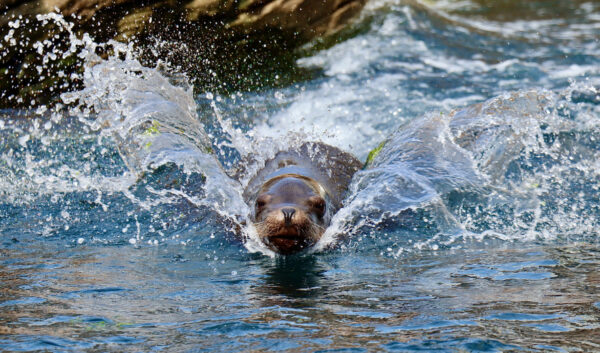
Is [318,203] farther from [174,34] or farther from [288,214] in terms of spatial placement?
[174,34]

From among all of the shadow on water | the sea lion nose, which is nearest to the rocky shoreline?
the sea lion nose

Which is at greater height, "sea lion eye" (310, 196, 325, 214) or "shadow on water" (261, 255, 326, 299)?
"sea lion eye" (310, 196, 325, 214)

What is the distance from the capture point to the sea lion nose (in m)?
5.82

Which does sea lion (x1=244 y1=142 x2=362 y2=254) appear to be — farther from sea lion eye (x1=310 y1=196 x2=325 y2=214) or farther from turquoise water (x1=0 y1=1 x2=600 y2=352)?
turquoise water (x1=0 y1=1 x2=600 y2=352)

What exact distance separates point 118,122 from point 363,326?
484cm

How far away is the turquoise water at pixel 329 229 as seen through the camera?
4043 mm

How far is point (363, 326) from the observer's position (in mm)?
4047

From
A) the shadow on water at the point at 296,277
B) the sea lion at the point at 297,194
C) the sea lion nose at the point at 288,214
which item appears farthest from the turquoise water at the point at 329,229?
the sea lion nose at the point at 288,214

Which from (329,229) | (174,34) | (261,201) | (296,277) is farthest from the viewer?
(174,34)

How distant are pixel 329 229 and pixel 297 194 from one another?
1.35 ft

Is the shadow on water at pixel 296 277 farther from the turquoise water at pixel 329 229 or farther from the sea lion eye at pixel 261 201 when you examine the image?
the sea lion eye at pixel 261 201

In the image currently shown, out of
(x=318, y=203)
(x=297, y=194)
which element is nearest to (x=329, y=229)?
(x=318, y=203)

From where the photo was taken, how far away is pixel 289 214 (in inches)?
230

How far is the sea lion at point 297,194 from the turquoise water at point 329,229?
0.13 metres
